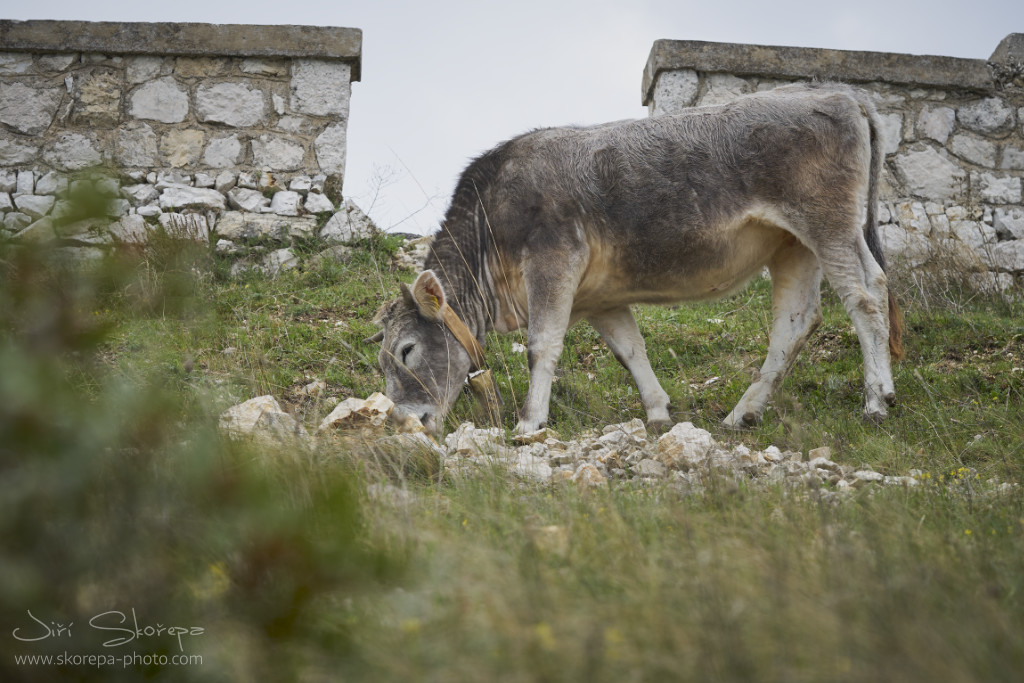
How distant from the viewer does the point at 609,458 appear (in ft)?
13.1

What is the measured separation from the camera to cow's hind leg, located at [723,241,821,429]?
5.73m

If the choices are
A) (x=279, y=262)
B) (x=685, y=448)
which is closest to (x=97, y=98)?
(x=279, y=262)

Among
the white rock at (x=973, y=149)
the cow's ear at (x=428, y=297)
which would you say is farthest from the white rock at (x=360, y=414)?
the white rock at (x=973, y=149)

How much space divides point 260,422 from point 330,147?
5.36 m

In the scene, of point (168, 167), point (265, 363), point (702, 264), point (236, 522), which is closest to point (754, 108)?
point (702, 264)

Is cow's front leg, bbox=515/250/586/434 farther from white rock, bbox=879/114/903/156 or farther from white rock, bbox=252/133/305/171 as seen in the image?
white rock, bbox=879/114/903/156

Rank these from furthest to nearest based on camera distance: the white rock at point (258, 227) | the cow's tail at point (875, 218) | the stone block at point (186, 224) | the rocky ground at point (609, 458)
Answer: the white rock at point (258, 227)
the stone block at point (186, 224)
the cow's tail at point (875, 218)
the rocky ground at point (609, 458)

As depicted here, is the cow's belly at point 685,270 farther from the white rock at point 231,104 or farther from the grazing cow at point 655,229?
the white rock at point 231,104

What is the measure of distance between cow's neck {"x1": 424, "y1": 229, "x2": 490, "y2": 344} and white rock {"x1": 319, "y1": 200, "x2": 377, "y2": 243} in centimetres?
279

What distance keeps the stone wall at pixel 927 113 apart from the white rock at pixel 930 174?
1 cm

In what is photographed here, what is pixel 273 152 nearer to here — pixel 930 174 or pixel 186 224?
pixel 186 224

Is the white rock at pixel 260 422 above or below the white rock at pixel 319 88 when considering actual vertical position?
below

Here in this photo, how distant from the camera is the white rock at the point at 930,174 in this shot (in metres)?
8.52

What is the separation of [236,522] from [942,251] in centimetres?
802
